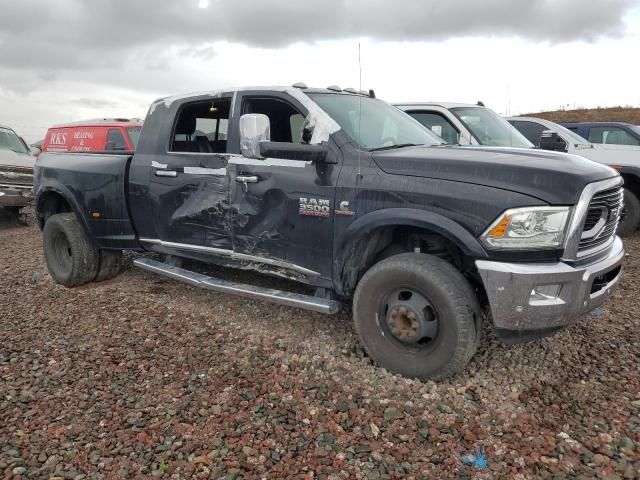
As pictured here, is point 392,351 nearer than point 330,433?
No

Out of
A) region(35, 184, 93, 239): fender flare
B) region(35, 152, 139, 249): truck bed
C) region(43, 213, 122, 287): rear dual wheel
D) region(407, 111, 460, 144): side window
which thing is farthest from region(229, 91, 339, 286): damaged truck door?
region(407, 111, 460, 144): side window

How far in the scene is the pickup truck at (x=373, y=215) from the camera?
9.46ft

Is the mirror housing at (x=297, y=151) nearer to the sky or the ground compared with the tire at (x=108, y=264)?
nearer to the sky

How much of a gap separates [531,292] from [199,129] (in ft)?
10.9

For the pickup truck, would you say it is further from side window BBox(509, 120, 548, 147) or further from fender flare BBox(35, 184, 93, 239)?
side window BBox(509, 120, 548, 147)

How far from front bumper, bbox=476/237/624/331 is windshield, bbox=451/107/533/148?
4.04m

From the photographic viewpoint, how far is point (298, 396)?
312 cm

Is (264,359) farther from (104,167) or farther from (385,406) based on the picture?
(104,167)

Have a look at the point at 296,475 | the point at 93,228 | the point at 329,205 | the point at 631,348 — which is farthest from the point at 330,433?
the point at 93,228

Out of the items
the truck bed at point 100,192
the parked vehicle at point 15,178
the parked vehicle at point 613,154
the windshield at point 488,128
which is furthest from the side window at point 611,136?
the parked vehicle at point 15,178

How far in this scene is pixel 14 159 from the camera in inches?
404

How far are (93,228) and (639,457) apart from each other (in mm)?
4777

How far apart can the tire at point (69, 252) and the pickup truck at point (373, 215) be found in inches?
20.5

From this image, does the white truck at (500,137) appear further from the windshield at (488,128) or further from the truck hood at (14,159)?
the truck hood at (14,159)
